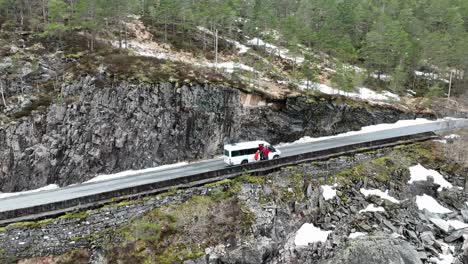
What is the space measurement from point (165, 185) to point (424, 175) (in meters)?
21.2

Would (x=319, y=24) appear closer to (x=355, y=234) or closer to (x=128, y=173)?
(x=128, y=173)

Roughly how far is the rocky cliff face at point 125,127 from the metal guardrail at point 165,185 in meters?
10.3

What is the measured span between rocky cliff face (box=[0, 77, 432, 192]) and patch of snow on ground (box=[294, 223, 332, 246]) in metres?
14.4

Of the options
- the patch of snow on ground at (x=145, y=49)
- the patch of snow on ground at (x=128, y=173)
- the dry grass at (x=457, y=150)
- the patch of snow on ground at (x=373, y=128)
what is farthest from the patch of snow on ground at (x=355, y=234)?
the patch of snow on ground at (x=145, y=49)

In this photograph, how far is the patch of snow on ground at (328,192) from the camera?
22.8m

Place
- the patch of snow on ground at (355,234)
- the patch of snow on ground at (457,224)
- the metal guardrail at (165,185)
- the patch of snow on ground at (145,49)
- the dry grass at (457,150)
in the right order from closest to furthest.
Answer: the metal guardrail at (165,185), the patch of snow on ground at (355,234), the patch of snow on ground at (457,224), the dry grass at (457,150), the patch of snow on ground at (145,49)

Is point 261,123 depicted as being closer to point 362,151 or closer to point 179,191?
point 362,151

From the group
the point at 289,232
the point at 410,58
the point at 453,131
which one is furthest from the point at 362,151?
the point at 410,58

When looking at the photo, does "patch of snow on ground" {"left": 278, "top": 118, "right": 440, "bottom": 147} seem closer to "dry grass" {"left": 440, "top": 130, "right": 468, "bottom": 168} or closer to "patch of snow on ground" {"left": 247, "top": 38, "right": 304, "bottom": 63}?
"dry grass" {"left": 440, "top": 130, "right": 468, "bottom": 168}

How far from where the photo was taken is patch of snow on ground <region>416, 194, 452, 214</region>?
24.3 m

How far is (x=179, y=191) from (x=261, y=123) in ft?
57.6

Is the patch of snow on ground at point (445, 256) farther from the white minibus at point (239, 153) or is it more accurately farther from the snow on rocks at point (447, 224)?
the white minibus at point (239, 153)

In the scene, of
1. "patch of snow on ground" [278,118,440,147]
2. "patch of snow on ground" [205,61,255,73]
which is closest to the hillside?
"patch of snow on ground" [278,118,440,147]

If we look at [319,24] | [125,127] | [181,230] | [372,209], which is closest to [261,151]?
[372,209]
